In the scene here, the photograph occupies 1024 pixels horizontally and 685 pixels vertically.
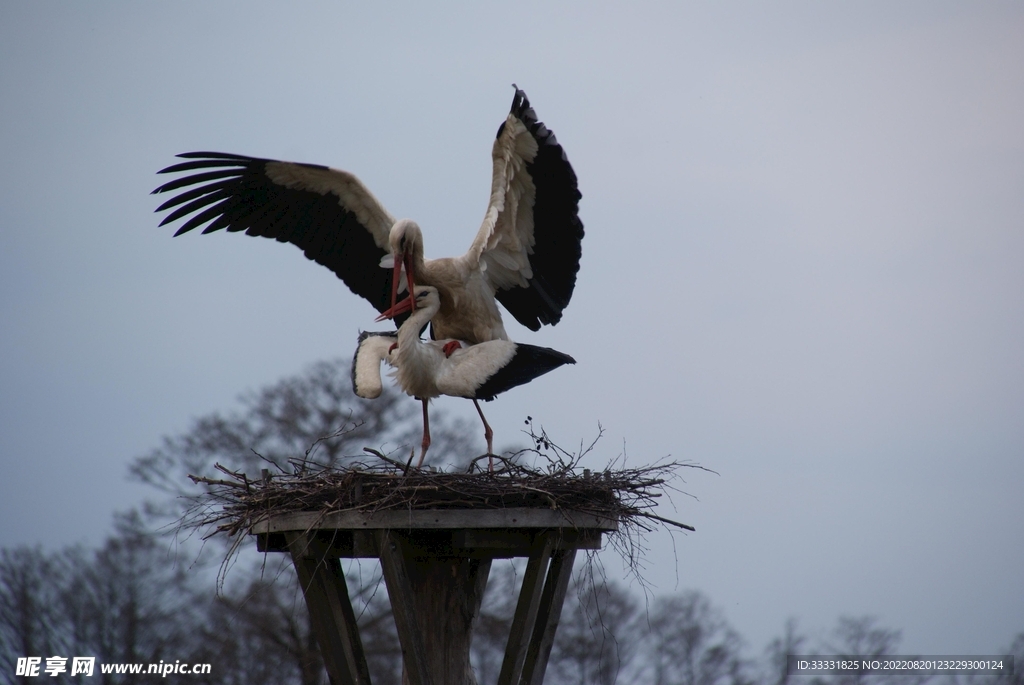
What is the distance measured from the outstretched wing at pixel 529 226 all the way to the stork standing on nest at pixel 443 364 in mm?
658

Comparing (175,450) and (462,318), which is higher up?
(175,450)

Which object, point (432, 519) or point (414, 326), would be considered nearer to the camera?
point (432, 519)

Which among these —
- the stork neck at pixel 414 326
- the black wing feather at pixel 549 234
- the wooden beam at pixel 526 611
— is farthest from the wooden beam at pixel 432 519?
the black wing feather at pixel 549 234

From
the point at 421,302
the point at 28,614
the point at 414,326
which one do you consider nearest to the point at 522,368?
the point at 414,326

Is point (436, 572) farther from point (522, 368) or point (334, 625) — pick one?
point (522, 368)

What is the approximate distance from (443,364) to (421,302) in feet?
1.60

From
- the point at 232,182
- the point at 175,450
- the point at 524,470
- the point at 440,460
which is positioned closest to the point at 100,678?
→ the point at 175,450

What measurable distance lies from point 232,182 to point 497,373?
2.11 meters

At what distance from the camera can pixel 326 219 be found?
6.47 metres

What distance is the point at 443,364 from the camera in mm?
5672

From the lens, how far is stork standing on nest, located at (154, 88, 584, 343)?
5980mm

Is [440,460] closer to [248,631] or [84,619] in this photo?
[248,631]

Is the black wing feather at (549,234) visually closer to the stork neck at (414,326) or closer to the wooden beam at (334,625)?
the stork neck at (414,326)

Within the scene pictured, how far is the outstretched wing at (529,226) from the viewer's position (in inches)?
226
